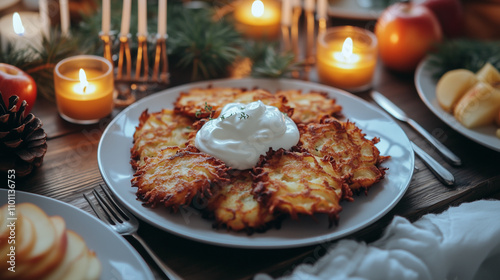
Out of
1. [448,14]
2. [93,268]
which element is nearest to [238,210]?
[93,268]

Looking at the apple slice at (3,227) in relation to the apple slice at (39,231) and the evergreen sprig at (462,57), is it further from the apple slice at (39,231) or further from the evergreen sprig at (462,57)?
the evergreen sprig at (462,57)

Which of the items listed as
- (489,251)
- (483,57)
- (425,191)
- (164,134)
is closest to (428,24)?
(483,57)

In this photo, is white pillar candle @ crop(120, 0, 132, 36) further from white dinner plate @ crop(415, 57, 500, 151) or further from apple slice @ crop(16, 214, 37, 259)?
white dinner plate @ crop(415, 57, 500, 151)

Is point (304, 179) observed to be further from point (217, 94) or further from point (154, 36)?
point (154, 36)

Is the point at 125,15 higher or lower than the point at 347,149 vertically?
higher

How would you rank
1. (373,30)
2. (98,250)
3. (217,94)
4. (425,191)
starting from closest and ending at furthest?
(98,250) → (425,191) → (217,94) → (373,30)

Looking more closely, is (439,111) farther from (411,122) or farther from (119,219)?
(119,219)
